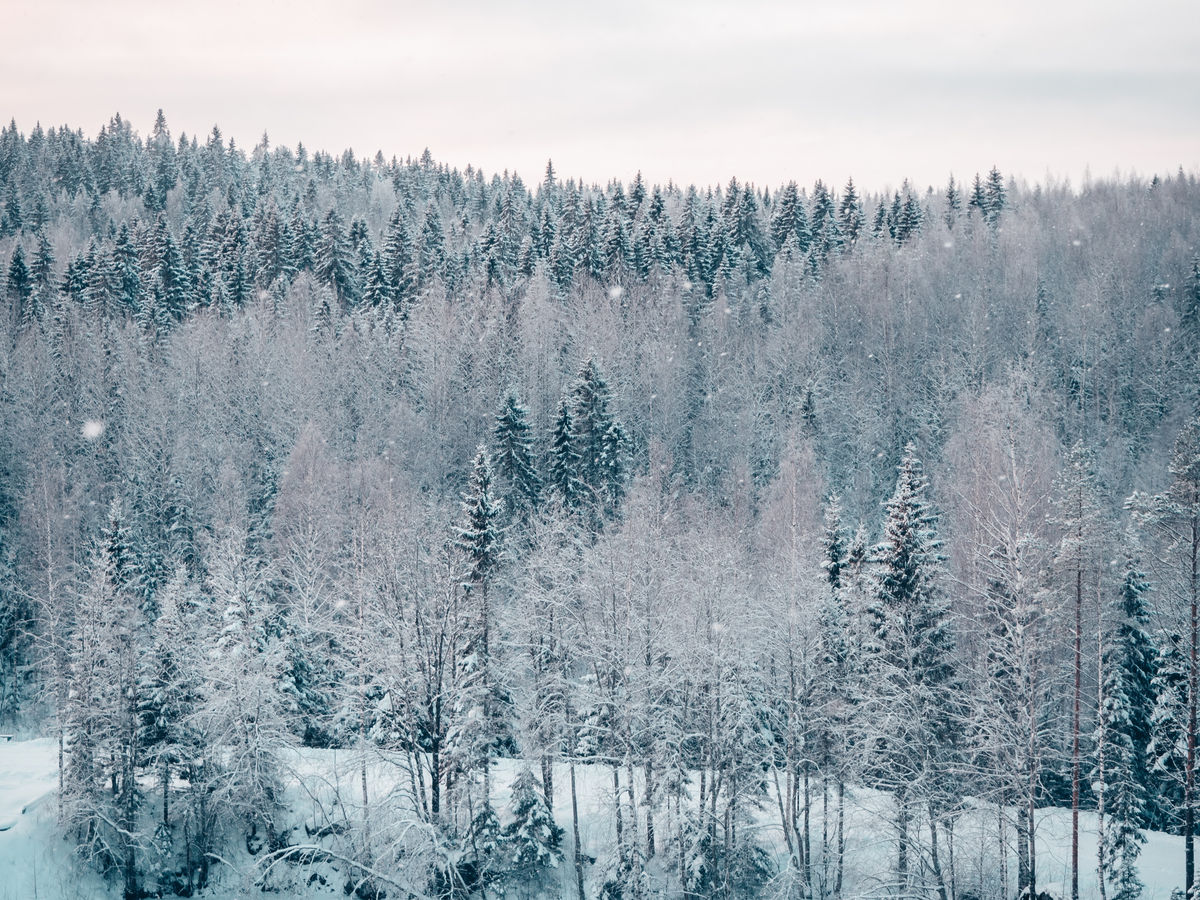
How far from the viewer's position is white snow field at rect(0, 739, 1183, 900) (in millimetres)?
25344

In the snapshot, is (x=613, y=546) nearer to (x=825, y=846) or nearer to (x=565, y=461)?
(x=825, y=846)

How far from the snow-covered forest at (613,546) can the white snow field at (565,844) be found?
0.82 feet

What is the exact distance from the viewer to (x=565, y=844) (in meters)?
Result: 29.2

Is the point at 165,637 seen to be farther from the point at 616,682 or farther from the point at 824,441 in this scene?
the point at 824,441

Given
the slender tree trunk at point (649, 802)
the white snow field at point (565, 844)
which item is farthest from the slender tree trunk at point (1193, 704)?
the slender tree trunk at point (649, 802)

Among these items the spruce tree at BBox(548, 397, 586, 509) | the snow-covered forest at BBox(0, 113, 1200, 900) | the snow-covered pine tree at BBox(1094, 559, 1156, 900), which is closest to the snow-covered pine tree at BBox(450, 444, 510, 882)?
the snow-covered forest at BBox(0, 113, 1200, 900)

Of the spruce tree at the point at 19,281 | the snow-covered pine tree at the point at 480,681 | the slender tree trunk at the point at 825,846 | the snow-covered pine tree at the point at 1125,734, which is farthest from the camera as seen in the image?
the spruce tree at the point at 19,281

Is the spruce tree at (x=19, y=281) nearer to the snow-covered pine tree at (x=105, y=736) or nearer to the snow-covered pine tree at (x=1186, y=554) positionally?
the snow-covered pine tree at (x=105, y=736)

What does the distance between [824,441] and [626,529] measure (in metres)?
35.4

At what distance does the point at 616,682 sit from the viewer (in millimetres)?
26781

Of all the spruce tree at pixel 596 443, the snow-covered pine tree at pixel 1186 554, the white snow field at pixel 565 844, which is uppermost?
the spruce tree at pixel 596 443

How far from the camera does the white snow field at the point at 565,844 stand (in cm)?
2534

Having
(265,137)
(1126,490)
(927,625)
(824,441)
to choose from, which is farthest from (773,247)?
(265,137)

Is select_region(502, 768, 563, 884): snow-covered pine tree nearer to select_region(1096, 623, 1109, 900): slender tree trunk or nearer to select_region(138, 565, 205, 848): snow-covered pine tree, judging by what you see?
select_region(138, 565, 205, 848): snow-covered pine tree
